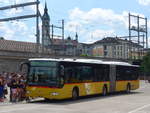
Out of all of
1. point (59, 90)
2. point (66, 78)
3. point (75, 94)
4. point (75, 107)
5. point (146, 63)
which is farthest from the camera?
point (146, 63)

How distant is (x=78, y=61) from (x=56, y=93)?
3.98 meters

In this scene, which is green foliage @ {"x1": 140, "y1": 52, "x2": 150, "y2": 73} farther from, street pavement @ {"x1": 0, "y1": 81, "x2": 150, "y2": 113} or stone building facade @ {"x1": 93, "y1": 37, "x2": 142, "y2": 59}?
street pavement @ {"x1": 0, "y1": 81, "x2": 150, "y2": 113}

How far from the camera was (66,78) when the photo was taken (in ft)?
73.6

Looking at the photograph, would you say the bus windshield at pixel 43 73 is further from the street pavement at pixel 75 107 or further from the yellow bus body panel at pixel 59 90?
the street pavement at pixel 75 107

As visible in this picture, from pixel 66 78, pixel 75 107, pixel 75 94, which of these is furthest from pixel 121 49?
pixel 75 107

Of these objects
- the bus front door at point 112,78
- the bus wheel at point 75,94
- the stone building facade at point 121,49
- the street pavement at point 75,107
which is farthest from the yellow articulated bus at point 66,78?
the stone building facade at point 121,49

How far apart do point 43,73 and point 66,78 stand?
141 centimetres

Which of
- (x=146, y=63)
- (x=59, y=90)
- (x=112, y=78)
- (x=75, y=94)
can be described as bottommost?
(x=75, y=94)

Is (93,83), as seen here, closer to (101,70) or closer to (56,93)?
(101,70)

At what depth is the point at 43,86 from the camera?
2167 centimetres

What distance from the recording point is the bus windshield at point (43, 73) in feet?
71.4

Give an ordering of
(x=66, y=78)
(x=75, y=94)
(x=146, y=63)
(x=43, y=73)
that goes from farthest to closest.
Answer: (x=146, y=63) → (x=75, y=94) → (x=66, y=78) → (x=43, y=73)

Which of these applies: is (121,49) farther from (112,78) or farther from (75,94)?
(75,94)

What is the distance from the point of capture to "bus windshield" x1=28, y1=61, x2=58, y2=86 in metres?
21.8
